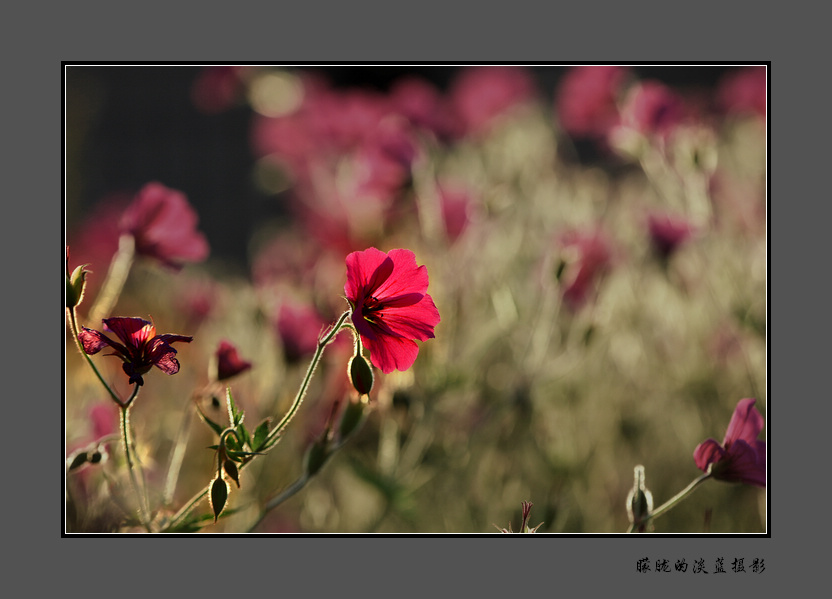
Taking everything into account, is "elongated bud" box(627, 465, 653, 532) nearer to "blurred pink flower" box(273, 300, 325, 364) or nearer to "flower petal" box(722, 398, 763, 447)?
"flower petal" box(722, 398, 763, 447)

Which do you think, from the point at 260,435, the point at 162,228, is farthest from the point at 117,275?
the point at 260,435

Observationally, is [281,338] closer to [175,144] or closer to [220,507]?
[220,507]

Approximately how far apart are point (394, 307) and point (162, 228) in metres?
0.40

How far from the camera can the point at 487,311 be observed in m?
1.49

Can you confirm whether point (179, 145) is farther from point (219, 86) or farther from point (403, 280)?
point (403, 280)

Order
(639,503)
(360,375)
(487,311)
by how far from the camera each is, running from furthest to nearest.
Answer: (487,311) < (639,503) < (360,375)

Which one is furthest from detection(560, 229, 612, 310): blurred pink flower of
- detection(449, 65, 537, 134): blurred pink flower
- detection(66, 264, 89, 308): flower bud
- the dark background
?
detection(66, 264, 89, 308): flower bud

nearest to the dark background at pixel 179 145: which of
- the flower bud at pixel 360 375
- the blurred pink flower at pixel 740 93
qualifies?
the blurred pink flower at pixel 740 93

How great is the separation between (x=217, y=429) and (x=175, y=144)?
191cm

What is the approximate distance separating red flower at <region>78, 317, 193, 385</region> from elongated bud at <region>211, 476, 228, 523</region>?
115 mm

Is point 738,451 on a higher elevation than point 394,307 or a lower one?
lower

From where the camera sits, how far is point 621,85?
152 centimetres

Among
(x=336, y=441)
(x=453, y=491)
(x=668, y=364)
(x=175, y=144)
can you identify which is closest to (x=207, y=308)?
(x=453, y=491)

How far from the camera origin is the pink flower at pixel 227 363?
2.77 ft
